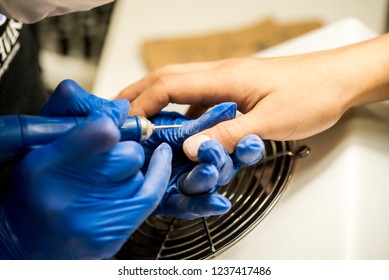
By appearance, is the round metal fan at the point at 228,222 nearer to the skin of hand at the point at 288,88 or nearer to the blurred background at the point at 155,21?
the skin of hand at the point at 288,88

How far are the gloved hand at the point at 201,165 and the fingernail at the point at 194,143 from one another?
0.02 m

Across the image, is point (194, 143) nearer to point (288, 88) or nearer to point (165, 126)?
point (165, 126)

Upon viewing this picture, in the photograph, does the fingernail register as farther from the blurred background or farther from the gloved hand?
the blurred background

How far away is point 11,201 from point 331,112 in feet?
1.66

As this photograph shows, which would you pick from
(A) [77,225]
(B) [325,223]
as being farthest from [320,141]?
(A) [77,225]

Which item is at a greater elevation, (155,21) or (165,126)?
(155,21)

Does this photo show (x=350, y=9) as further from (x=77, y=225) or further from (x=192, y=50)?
(x=77, y=225)

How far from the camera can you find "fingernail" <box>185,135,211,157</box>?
694 mm

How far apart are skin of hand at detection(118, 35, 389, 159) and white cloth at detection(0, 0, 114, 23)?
0.70ft

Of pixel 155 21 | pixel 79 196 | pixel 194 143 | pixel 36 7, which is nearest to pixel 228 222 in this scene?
pixel 194 143

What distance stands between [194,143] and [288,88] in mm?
203

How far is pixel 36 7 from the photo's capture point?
666mm

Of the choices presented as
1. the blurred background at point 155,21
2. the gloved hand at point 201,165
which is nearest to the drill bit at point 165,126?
the gloved hand at point 201,165

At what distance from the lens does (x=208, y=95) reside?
2.73 ft
